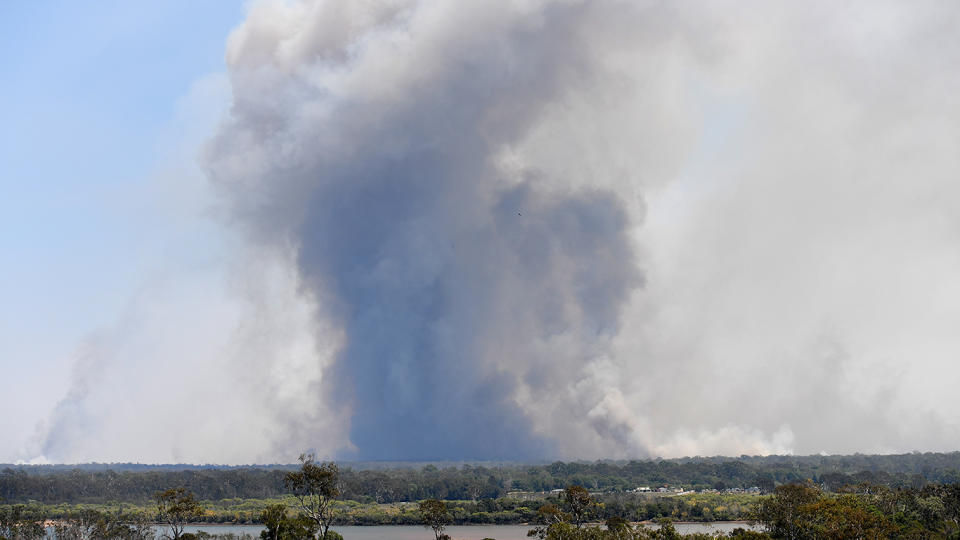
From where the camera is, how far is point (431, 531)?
140 meters

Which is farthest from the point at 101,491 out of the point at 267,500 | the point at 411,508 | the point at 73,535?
the point at 73,535

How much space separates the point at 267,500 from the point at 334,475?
119 metres

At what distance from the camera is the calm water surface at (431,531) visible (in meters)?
127

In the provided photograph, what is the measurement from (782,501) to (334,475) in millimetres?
43584

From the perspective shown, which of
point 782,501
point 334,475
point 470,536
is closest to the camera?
point 334,475

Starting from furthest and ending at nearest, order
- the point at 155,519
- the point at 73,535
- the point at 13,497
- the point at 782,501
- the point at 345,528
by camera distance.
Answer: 1. the point at 13,497
2. the point at 155,519
3. the point at 345,528
4. the point at 73,535
5. the point at 782,501

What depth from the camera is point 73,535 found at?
9919 centimetres

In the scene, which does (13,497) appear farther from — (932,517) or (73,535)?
(932,517)

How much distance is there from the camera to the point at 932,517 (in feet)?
289

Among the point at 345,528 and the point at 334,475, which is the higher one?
the point at 334,475

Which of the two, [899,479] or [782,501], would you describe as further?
[899,479]

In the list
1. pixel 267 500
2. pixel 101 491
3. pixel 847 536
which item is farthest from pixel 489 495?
pixel 847 536

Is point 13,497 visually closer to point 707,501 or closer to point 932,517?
point 707,501

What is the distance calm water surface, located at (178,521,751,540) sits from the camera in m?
127
